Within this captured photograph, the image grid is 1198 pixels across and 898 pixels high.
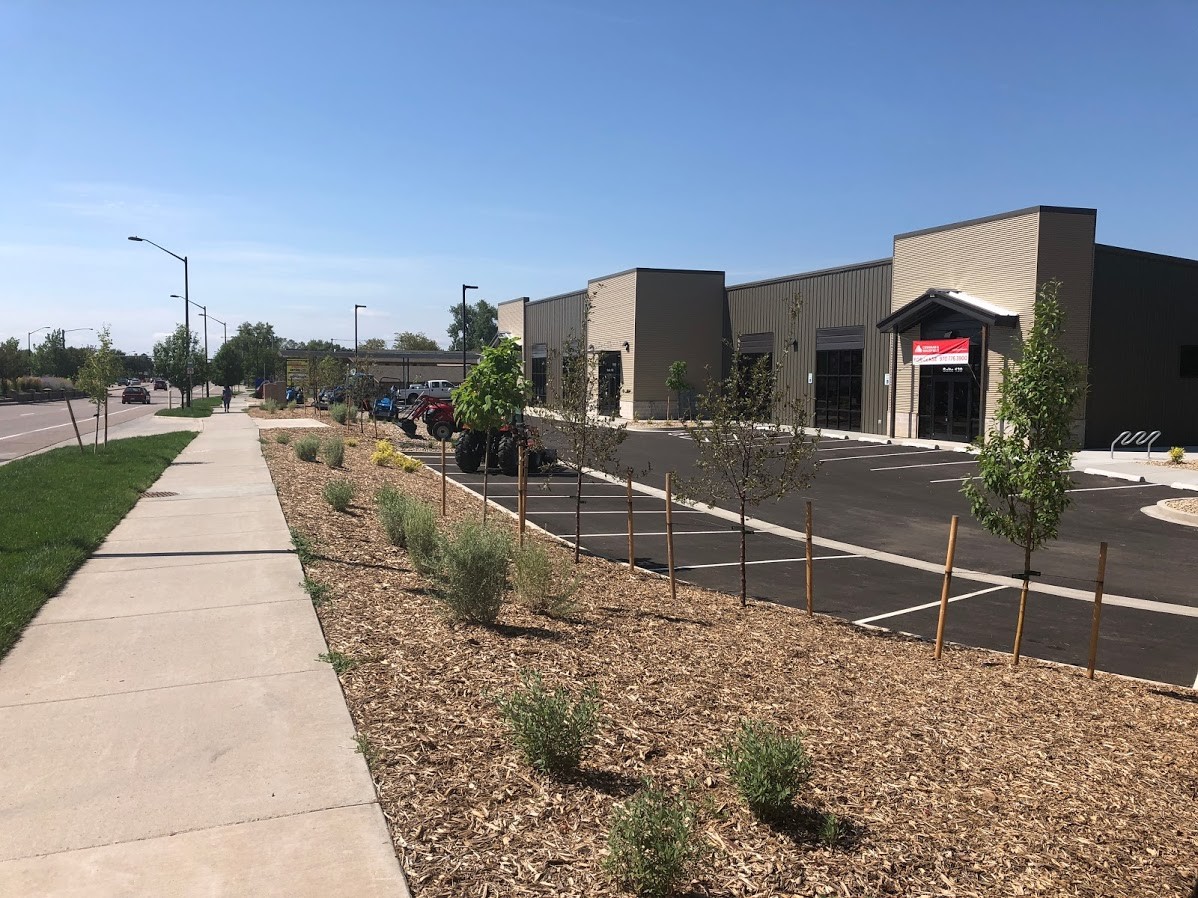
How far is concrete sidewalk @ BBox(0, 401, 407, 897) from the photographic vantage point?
13.1ft

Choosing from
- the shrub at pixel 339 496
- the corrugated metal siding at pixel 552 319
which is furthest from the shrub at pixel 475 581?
the corrugated metal siding at pixel 552 319

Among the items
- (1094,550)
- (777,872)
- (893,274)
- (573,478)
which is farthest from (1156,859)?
(893,274)

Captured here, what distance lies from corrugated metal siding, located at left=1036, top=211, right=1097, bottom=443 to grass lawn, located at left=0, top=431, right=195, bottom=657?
2793 centimetres

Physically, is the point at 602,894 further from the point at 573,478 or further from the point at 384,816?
the point at 573,478

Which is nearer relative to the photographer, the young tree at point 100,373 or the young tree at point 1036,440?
the young tree at point 1036,440

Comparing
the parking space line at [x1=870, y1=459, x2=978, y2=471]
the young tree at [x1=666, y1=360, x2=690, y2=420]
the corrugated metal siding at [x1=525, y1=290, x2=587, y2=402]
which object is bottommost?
the parking space line at [x1=870, y1=459, x2=978, y2=471]

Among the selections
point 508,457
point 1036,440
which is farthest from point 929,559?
point 508,457

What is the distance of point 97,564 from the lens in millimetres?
10031

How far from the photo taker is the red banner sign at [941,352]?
34.1 m

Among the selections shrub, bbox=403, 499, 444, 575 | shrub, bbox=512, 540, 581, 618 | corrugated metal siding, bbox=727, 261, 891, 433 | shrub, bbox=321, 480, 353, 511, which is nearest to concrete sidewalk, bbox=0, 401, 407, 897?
shrub, bbox=403, 499, 444, 575

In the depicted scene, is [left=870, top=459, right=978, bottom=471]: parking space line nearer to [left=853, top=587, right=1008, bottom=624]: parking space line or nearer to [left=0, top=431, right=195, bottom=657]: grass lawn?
[left=853, top=587, right=1008, bottom=624]: parking space line

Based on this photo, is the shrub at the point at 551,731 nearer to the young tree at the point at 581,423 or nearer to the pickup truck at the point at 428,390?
the young tree at the point at 581,423

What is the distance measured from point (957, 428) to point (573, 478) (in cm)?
1839

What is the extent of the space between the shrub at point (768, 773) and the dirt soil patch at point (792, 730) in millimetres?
104
